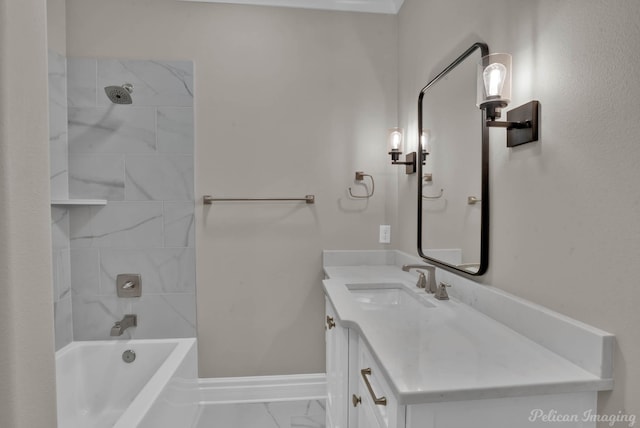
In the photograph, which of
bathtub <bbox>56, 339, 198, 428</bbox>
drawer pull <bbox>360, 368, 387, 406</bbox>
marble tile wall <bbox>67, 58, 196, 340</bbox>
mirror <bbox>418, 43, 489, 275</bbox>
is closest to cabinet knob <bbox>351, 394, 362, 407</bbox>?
drawer pull <bbox>360, 368, 387, 406</bbox>

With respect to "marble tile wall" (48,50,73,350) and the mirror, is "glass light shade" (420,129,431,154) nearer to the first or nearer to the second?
the mirror

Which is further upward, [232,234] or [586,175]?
[586,175]

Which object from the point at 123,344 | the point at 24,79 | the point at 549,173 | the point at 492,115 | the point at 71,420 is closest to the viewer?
the point at 24,79

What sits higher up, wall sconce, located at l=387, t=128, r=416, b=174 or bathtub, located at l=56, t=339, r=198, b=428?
wall sconce, located at l=387, t=128, r=416, b=174

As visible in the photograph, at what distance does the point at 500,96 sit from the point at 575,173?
34 centimetres

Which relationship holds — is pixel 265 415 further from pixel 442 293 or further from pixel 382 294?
pixel 442 293

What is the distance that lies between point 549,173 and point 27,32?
1.27 metres

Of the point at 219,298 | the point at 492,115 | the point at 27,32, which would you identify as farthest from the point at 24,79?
the point at 219,298

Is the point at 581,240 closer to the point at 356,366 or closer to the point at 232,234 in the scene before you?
the point at 356,366

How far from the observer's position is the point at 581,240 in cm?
89

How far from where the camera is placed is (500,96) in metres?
1.08

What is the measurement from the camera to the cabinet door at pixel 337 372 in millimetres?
1319

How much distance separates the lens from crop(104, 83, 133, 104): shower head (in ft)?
6.17

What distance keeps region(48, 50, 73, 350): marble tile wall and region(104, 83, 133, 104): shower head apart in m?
0.32
